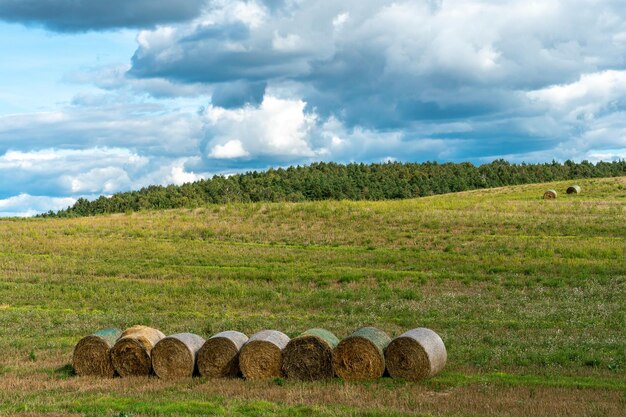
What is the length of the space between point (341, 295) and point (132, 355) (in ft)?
56.4

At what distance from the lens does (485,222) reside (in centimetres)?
6181

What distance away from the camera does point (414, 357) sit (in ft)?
66.8

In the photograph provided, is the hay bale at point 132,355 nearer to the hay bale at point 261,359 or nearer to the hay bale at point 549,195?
the hay bale at point 261,359

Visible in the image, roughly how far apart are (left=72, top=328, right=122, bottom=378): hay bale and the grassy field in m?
0.47

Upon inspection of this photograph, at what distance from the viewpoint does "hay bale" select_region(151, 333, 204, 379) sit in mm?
21609

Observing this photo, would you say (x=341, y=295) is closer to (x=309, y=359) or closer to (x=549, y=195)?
(x=309, y=359)

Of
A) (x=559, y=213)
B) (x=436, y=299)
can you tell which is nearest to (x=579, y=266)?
(x=436, y=299)

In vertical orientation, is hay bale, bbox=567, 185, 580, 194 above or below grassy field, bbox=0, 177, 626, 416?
above

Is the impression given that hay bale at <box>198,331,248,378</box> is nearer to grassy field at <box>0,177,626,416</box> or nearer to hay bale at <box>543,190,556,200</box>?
grassy field at <box>0,177,626,416</box>

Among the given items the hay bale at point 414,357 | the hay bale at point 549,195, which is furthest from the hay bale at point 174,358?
the hay bale at point 549,195

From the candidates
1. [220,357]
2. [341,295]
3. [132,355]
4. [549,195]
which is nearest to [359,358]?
[220,357]

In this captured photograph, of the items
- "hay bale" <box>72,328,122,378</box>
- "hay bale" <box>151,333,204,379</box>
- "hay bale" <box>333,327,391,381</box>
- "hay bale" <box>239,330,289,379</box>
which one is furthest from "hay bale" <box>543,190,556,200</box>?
"hay bale" <box>72,328,122,378</box>

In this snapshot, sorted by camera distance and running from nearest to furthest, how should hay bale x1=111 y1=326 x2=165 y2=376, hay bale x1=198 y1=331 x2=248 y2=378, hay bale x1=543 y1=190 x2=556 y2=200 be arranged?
hay bale x1=198 y1=331 x2=248 y2=378 → hay bale x1=111 y1=326 x2=165 y2=376 → hay bale x1=543 y1=190 x2=556 y2=200

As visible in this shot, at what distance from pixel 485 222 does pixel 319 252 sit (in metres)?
16.5
